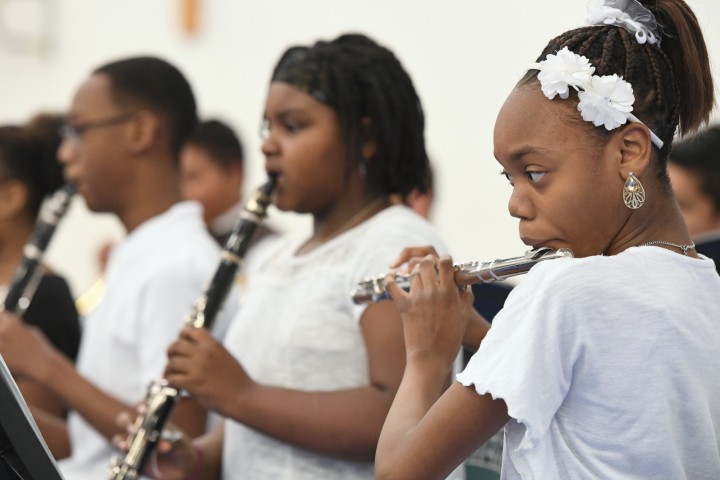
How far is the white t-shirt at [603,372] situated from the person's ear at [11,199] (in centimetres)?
230

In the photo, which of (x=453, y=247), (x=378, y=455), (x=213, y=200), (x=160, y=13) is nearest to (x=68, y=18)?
(x=160, y=13)

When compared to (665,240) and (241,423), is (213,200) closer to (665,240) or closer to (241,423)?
(241,423)

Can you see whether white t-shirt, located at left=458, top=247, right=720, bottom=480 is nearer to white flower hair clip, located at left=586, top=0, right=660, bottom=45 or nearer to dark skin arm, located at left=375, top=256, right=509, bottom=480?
dark skin arm, located at left=375, top=256, right=509, bottom=480

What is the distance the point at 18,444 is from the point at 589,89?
76 cm

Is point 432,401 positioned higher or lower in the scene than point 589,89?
lower

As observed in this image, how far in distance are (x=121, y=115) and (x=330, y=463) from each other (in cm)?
121

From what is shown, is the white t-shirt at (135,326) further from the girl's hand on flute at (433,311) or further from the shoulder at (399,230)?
the girl's hand on flute at (433,311)

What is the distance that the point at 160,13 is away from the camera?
5.52 metres

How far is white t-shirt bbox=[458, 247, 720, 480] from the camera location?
1.24m

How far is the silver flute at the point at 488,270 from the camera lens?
1365mm

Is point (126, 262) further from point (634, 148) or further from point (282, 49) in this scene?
point (282, 49)

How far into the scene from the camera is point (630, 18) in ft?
4.60

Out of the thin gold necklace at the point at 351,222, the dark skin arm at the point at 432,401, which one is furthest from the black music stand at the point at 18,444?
the thin gold necklace at the point at 351,222

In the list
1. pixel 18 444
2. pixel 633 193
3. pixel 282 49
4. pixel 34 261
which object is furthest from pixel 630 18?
pixel 282 49
